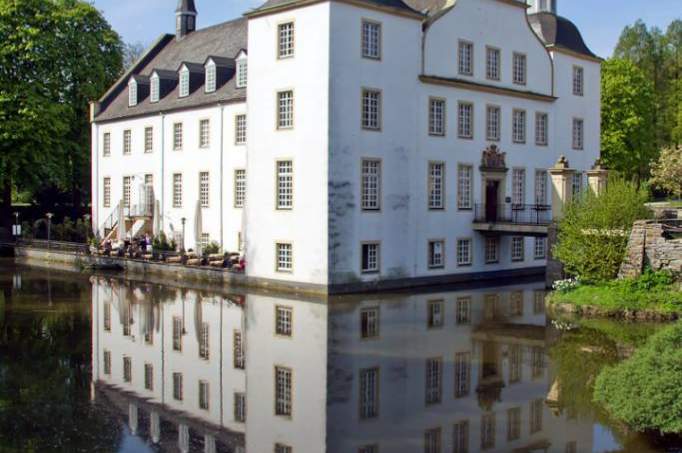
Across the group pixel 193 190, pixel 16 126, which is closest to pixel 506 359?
pixel 193 190

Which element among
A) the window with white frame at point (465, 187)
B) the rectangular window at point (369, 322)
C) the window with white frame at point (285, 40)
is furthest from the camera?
the window with white frame at point (465, 187)

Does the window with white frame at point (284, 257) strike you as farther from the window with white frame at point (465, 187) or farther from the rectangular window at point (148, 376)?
the rectangular window at point (148, 376)

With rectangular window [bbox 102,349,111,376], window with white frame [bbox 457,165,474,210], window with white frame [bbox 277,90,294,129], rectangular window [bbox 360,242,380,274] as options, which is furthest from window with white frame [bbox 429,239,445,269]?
rectangular window [bbox 102,349,111,376]

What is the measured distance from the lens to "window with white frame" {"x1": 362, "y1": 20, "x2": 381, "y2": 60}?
27.6m

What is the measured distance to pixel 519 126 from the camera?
34188mm

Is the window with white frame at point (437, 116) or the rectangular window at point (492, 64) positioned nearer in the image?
the window with white frame at point (437, 116)

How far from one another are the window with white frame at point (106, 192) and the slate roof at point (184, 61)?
308 centimetres

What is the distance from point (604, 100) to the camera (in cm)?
5394

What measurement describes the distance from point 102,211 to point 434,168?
19.2m

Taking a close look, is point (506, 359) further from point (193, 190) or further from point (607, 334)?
point (193, 190)

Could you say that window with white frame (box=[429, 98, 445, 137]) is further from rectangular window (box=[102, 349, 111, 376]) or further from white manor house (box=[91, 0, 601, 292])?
rectangular window (box=[102, 349, 111, 376])

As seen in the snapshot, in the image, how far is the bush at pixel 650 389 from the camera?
10.6 meters

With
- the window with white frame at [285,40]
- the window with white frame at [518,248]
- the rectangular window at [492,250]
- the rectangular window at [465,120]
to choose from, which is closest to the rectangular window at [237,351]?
the window with white frame at [285,40]

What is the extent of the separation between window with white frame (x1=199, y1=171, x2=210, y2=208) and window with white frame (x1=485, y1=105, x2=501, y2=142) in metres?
11.8
